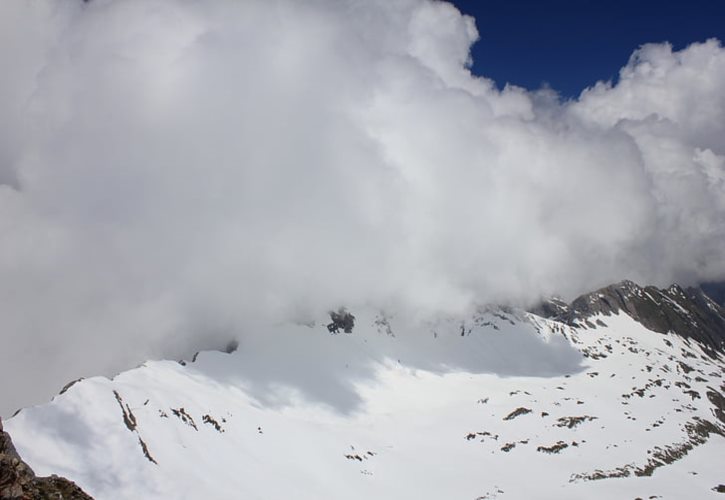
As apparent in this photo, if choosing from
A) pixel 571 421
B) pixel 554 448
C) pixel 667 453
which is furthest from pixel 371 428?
pixel 667 453

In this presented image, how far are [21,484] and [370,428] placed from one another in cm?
11848

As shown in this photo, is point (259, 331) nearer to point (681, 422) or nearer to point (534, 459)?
point (534, 459)

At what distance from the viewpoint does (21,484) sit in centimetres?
1923

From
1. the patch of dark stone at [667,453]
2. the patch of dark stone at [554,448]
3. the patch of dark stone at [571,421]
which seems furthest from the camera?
the patch of dark stone at [571,421]

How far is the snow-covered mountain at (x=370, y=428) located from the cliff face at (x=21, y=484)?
2475cm

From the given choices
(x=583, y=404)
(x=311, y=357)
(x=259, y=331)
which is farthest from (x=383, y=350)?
(x=583, y=404)

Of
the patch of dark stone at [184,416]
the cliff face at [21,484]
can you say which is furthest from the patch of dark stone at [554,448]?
the cliff face at [21,484]

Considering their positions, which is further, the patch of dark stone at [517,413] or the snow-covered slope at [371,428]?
the patch of dark stone at [517,413]

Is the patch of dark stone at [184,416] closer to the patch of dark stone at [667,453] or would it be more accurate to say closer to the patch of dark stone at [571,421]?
the patch of dark stone at [667,453]

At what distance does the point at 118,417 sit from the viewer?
57.8m

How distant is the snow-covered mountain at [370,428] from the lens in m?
54.3

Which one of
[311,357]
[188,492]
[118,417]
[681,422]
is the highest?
[311,357]

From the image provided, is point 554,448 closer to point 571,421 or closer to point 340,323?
point 571,421

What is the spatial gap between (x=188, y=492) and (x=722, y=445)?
13544 centimetres
